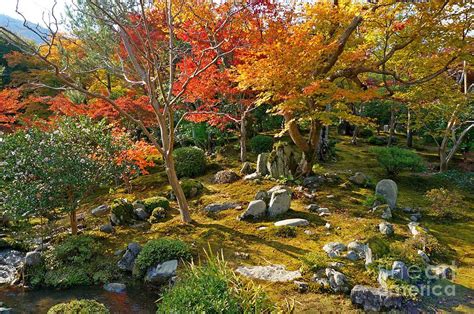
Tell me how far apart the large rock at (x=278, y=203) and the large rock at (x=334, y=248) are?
2.21 m

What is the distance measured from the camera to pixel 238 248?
842cm

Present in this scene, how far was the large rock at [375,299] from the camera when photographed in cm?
589

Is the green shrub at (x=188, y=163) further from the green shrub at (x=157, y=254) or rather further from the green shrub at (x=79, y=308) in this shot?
the green shrub at (x=79, y=308)

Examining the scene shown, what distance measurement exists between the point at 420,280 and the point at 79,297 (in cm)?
701

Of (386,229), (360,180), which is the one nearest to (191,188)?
(360,180)

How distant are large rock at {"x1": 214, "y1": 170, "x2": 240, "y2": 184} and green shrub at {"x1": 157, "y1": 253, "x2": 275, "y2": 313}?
8.46m

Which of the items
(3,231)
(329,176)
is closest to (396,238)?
(329,176)

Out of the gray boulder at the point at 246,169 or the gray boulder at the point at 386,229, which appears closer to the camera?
the gray boulder at the point at 386,229

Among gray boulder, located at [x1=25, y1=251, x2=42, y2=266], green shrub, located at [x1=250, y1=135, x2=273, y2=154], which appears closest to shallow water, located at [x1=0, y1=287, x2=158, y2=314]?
gray boulder, located at [x1=25, y1=251, x2=42, y2=266]

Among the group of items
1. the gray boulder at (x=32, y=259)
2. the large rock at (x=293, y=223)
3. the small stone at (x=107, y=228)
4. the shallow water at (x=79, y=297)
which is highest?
the large rock at (x=293, y=223)

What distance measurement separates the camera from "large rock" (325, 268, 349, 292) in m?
6.40

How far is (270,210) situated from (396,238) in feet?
11.1

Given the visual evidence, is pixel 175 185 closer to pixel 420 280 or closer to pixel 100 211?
pixel 100 211

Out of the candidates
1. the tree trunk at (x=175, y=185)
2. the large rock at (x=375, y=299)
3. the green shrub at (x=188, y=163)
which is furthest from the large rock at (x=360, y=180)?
the large rock at (x=375, y=299)
